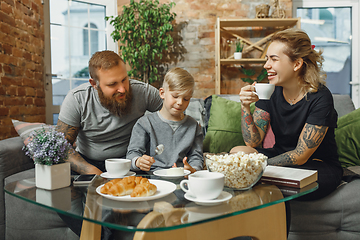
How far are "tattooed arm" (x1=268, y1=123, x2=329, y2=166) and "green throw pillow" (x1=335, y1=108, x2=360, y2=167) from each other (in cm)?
54

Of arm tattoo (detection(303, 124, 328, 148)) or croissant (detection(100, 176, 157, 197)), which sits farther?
arm tattoo (detection(303, 124, 328, 148))

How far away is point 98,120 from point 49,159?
29.5 inches

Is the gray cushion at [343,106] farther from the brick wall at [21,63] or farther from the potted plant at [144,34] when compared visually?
the brick wall at [21,63]

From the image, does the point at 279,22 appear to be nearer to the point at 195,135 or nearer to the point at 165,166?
the point at 195,135

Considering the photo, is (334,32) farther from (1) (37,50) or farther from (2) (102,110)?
(1) (37,50)

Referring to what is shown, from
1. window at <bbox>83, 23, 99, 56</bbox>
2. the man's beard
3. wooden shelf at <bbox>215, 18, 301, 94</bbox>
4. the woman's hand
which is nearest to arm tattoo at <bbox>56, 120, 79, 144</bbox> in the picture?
the man's beard

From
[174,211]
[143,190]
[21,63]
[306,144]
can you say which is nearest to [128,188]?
[143,190]

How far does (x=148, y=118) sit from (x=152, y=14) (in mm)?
2157

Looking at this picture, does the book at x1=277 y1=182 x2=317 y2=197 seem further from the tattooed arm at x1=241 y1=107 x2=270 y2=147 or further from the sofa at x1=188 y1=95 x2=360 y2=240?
the tattooed arm at x1=241 y1=107 x2=270 y2=147

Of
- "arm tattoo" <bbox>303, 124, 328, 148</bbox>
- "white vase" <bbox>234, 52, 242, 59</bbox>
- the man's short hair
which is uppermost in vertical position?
"white vase" <bbox>234, 52, 242, 59</bbox>

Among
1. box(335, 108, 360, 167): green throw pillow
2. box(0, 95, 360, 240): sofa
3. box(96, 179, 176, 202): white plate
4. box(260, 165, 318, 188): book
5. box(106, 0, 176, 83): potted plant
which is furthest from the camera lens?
box(106, 0, 176, 83): potted plant

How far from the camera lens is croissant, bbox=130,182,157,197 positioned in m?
0.81

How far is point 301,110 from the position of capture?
1492mm

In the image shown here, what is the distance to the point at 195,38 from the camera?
12.1 ft
